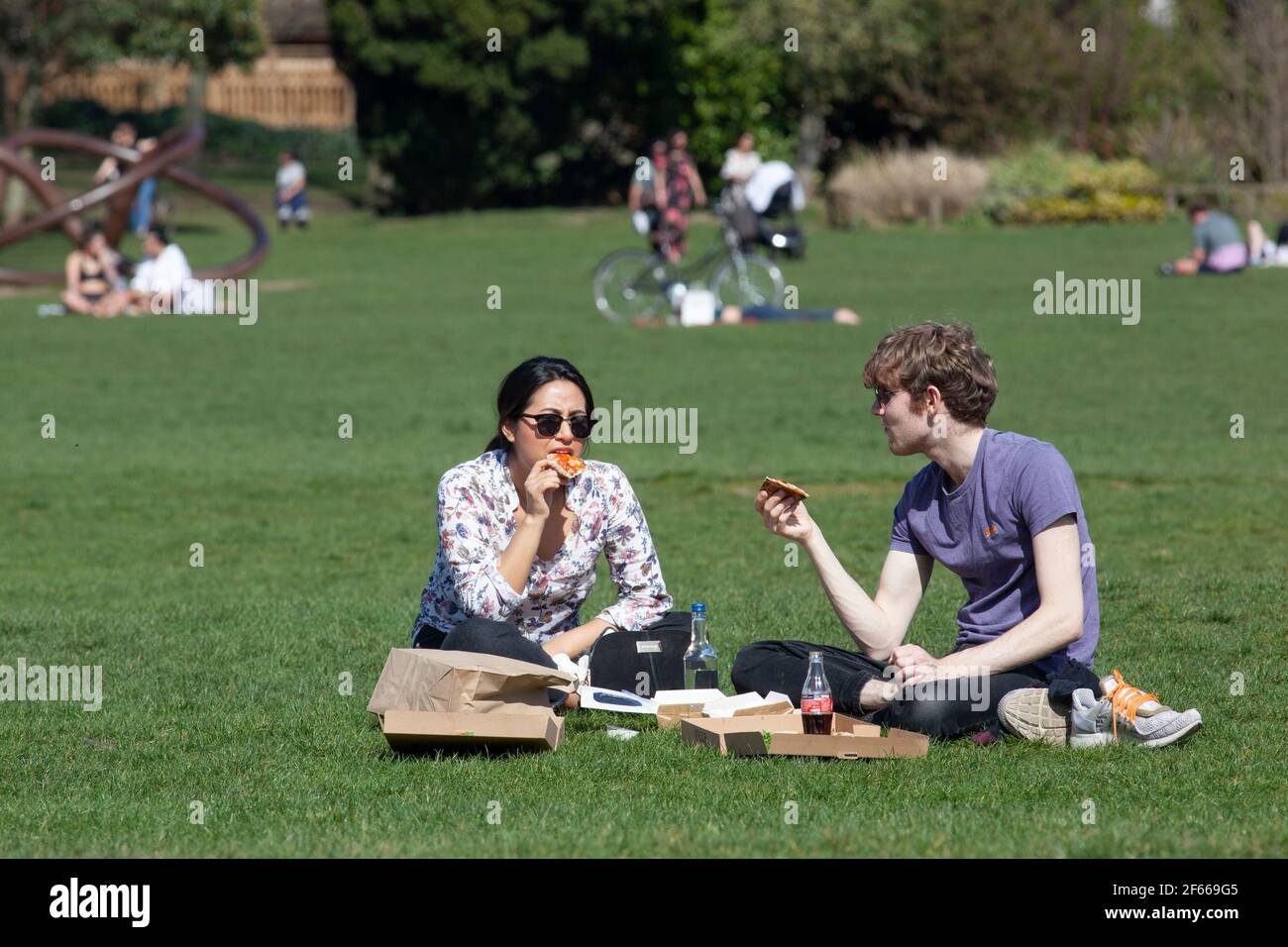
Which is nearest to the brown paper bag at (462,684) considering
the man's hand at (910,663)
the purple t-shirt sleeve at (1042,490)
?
the man's hand at (910,663)

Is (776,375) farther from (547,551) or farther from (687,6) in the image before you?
(687,6)

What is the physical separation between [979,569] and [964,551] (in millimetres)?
87

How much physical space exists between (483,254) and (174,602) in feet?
92.3

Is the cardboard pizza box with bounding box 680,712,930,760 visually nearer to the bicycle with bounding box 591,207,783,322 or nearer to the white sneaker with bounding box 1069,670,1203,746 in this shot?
the white sneaker with bounding box 1069,670,1203,746

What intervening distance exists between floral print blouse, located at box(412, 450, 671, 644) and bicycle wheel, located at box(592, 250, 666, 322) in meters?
18.3

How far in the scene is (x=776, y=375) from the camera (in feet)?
65.6

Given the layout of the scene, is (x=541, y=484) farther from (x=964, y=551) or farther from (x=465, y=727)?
(x=964, y=551)

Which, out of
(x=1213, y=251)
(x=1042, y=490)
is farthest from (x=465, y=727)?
(x=1213, y=251)

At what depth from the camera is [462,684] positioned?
6.00 m

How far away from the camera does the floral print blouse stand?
6504mm

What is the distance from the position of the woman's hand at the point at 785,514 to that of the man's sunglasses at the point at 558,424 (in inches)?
33.3

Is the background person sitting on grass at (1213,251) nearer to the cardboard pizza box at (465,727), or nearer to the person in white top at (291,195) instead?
the person in white top at (291,195)
